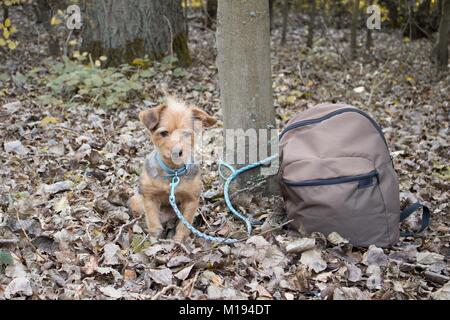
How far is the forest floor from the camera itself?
3447 mm

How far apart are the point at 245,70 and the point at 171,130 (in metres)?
1.10

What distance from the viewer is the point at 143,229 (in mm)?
4414

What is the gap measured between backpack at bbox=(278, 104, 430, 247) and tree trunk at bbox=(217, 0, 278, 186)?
687 millimetres

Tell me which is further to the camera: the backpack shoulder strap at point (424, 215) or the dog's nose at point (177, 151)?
the backpack shoulder strap at point (424, 215)

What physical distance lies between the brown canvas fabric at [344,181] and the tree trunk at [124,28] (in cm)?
619

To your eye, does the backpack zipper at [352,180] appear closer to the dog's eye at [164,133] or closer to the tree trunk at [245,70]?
the tree trunk at [245,70]

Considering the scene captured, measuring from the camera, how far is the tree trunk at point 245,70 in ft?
14.8

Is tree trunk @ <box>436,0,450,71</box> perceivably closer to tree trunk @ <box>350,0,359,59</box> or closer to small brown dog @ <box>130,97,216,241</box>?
tree trunk @ <box>350,0,359,59</box>

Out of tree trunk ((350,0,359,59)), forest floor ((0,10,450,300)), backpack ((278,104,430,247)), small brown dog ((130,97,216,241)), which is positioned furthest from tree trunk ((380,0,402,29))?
small brown dog ((130,97,216,241))

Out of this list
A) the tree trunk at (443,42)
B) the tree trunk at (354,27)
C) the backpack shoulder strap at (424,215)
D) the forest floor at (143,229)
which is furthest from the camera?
the tree trunk at (354,27)

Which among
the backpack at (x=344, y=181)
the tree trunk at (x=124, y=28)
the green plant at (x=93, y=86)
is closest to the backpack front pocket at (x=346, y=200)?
the backpack at (x=344, y=181)

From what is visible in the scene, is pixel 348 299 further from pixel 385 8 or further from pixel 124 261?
pixel 385 8

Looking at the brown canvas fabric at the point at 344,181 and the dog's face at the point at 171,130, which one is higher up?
the dog's face at the point at 171,130

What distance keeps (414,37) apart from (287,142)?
48.5 ft
